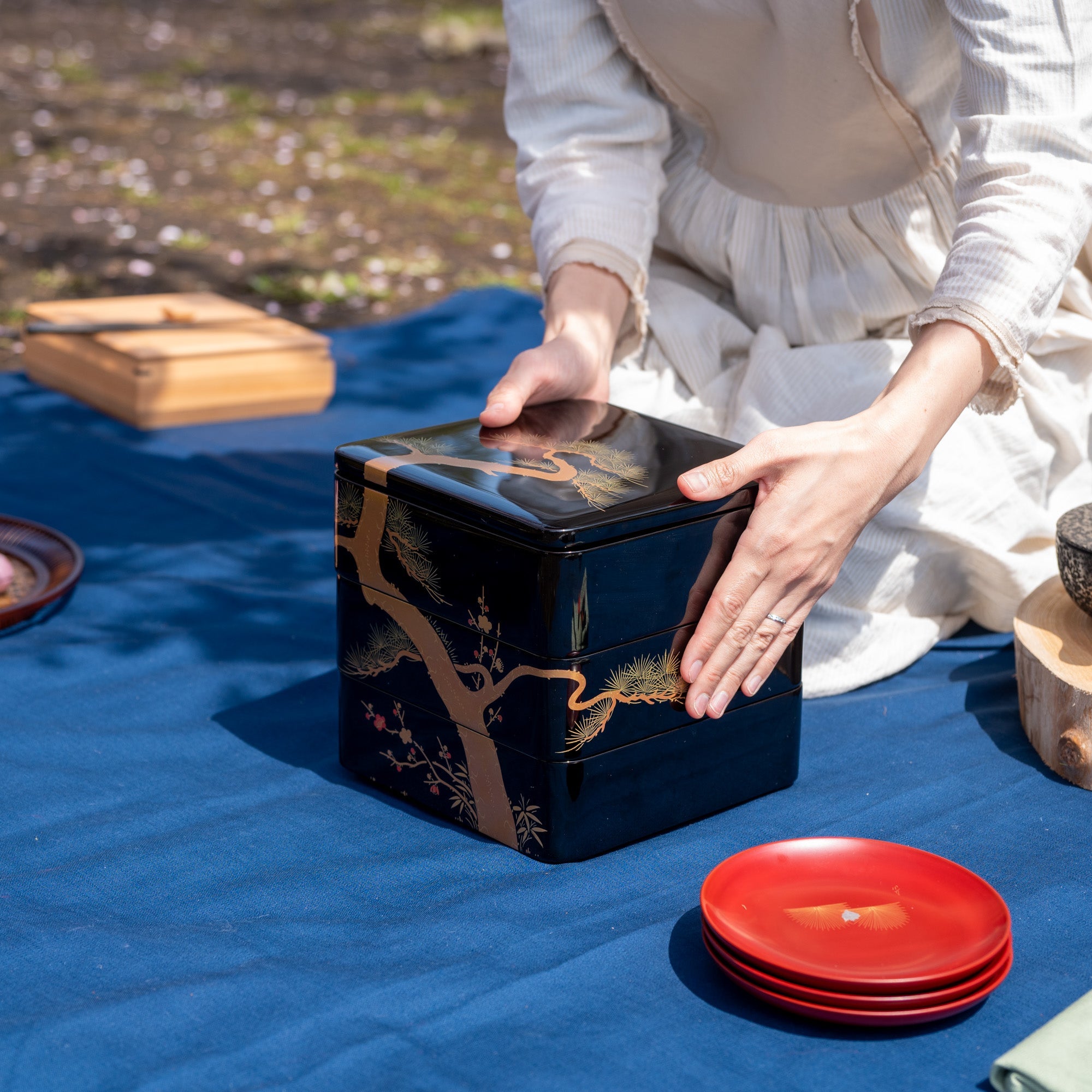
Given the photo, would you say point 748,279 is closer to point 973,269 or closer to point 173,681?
point 973,269

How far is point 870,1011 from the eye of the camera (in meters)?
1.11

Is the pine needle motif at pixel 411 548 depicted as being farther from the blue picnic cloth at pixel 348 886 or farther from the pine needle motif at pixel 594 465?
the blue picnic cloth at pixel 348 886

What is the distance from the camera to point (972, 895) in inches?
48.7

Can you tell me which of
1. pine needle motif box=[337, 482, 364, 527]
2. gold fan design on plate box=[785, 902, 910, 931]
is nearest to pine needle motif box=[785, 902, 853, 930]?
gold fan design on plate box=[785, 902, 910, 931]

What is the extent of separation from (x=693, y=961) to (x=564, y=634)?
0.32m

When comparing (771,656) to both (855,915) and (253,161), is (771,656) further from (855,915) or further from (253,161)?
(253,161)

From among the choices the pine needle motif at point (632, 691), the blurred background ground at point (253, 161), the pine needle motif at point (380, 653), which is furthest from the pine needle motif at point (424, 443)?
the blurred background ground at point (253, 161)

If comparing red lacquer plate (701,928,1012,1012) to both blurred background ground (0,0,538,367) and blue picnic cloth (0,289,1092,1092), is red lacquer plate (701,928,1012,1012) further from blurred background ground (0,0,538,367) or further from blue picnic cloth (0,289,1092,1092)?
blurred background ground (0,0,538,367)

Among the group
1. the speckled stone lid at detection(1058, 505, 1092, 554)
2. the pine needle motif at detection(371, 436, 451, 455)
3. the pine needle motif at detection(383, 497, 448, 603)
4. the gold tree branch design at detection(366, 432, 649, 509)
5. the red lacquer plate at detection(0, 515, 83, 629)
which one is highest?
the gold tree branch design at detection(366, 432, 649, 509)

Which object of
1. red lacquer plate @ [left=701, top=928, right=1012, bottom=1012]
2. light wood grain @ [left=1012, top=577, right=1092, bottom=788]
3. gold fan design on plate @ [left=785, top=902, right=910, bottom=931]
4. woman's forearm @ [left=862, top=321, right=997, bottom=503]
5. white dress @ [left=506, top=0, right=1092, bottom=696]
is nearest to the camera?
red lacquer plate @ [left=701, top=928, right=1012, bottom=1012]

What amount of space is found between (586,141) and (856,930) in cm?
117

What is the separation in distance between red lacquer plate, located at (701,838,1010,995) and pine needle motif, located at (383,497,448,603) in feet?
1.30

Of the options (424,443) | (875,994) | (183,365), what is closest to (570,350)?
(424,443)

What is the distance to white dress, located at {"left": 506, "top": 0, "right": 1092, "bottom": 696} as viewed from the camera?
177cm
